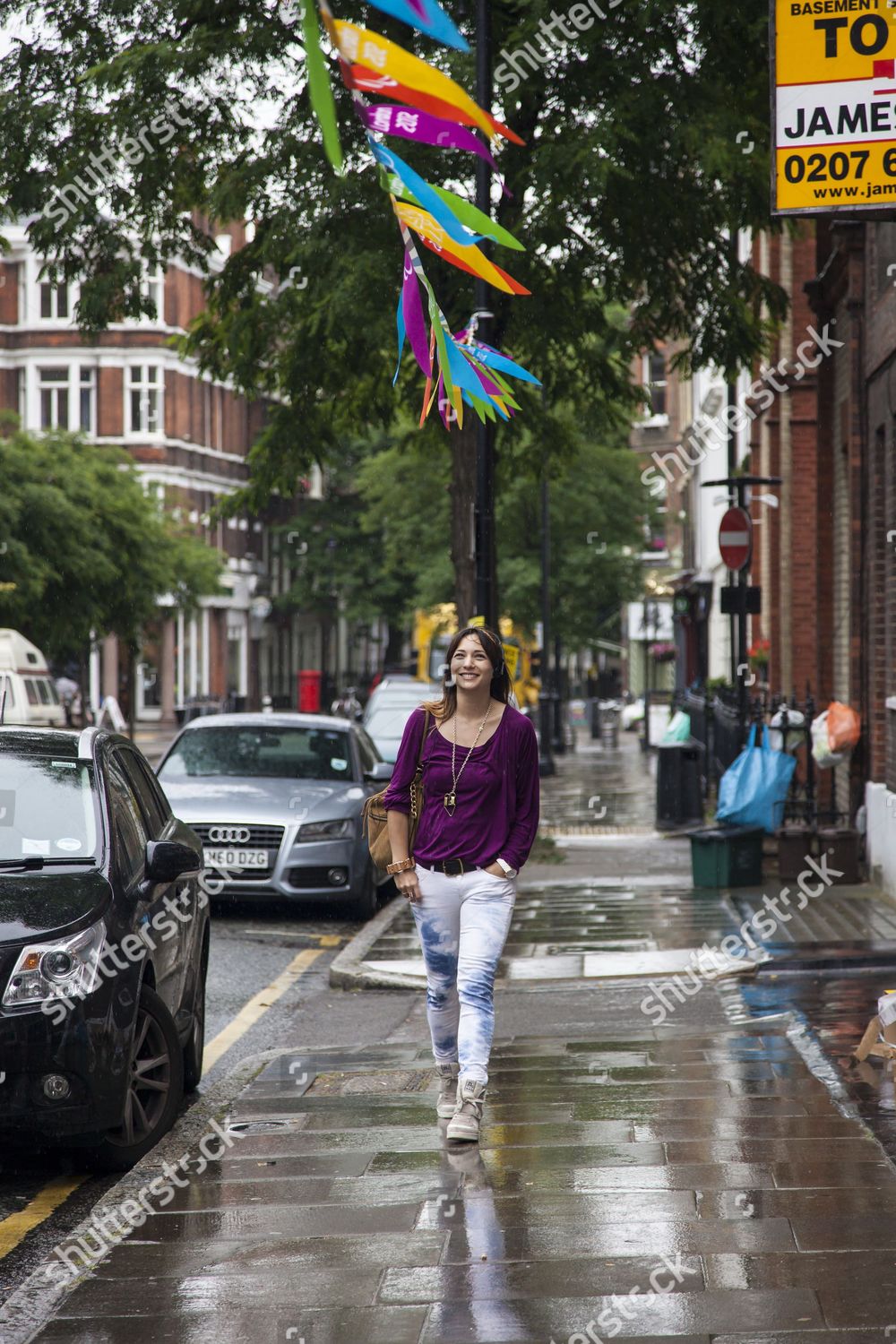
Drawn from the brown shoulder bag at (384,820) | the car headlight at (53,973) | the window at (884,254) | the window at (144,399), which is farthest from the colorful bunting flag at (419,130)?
the window at (144,399)

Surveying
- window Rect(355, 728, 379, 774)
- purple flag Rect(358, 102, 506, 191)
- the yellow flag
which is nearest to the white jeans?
purple flag Rect(358, 102, 506, 191)

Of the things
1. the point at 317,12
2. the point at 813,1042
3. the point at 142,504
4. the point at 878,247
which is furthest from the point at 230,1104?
the point at 142,504

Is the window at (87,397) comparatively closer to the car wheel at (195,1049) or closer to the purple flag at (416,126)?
the car wheel at (195,1049)

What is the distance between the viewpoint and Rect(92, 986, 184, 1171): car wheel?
21.9ft

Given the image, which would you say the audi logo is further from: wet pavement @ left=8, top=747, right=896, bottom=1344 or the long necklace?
the long necklace

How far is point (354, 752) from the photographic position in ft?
51.8

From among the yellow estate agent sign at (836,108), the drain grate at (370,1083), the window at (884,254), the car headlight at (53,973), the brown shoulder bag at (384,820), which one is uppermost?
the window at (884,254)

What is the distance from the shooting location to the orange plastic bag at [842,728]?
52.9ft

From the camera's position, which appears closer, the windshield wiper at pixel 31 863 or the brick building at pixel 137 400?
the windshield wiper at pixel 31 863

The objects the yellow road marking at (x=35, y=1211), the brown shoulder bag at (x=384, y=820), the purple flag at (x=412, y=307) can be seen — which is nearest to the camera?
the yellow road marking at (x=35, y=1211)

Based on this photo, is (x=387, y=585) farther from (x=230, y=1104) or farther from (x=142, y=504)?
(x=230, y=1104)

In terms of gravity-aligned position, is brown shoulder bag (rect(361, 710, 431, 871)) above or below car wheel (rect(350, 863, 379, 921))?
above

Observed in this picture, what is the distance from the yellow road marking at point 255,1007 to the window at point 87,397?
53.3 metres

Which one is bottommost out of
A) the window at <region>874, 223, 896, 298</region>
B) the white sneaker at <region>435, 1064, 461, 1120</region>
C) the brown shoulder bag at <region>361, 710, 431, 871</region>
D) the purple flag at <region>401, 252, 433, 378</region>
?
the white sneaker at <region>435, 1064, 461, 1120</region>
